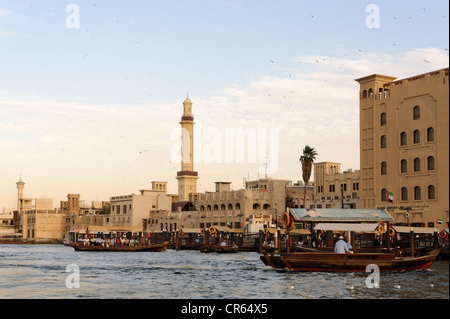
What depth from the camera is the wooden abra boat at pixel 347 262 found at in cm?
3934

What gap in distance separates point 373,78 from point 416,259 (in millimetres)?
44666

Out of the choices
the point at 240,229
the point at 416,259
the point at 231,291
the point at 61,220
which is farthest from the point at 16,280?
the point at 61,220

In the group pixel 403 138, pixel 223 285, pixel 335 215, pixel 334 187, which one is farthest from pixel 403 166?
pixel 223 285

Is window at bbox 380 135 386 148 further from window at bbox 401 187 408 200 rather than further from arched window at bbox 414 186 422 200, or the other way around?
arched window at bbox 414 186 422 200

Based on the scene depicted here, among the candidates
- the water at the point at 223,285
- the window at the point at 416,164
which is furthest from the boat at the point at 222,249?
the water at the point at 223,285

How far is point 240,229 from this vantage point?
105 m

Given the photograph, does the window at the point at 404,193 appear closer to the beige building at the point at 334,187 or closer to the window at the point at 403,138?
the window at the point at 403,138

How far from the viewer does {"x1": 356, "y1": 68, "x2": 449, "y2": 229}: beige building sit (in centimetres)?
7281

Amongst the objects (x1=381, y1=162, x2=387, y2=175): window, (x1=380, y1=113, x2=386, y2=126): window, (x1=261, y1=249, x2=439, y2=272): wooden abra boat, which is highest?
(x1=380, y1=113, x2=386, y2=126): window

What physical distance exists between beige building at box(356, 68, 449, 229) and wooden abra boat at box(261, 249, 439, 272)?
1264 inches

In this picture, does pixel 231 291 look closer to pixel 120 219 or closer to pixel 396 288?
pixel 396 288

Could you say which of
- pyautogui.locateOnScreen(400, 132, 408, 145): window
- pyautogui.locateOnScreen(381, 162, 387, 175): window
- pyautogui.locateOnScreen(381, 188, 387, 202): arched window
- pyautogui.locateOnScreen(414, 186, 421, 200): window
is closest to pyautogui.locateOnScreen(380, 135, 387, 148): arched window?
pyautogui.locateOnScreen(381, 162, 387, 175): window

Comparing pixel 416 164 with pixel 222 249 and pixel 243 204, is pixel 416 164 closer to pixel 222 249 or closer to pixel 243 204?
pixel 222 249

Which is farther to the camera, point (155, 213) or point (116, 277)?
point (155, 213)
